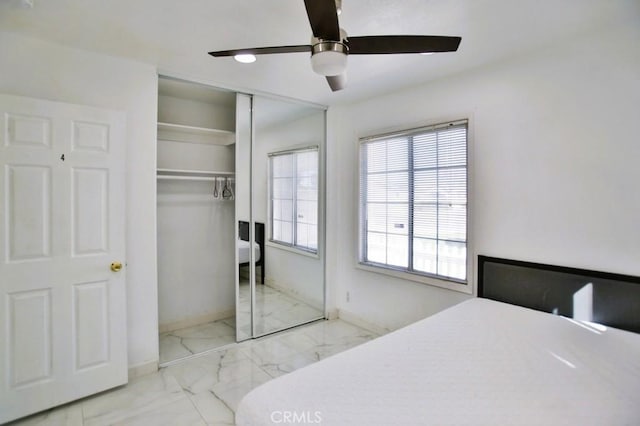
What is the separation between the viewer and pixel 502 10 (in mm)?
1906

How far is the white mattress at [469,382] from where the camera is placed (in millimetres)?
1254

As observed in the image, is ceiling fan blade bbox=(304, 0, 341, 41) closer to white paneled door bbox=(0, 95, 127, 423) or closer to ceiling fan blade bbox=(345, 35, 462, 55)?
ceiling fan blade bbox=(345, 35, 462, 55)

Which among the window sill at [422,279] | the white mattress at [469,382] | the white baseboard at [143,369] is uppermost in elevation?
the window sill at [422,279]

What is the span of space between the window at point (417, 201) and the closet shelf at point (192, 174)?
1565 mm

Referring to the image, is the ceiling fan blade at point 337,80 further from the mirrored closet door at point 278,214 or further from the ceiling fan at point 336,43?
the mirrored closet door at point 278,214

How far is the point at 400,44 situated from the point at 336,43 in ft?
1.18

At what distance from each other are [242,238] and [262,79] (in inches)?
60.5

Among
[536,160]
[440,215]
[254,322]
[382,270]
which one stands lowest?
[254,322]

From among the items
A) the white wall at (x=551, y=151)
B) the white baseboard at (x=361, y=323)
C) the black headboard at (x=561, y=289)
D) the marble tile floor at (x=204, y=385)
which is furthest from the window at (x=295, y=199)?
the black headboard at (x=561, y=289)

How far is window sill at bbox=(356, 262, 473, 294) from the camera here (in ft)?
9.38

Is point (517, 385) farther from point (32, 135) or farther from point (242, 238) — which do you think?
point (32, 135)

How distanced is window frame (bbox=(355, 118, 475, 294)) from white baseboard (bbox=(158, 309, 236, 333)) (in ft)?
5.58

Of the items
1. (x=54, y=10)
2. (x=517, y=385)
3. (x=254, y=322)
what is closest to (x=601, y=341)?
(x=517, y=385)

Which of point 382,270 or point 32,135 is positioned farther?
point 382,270
